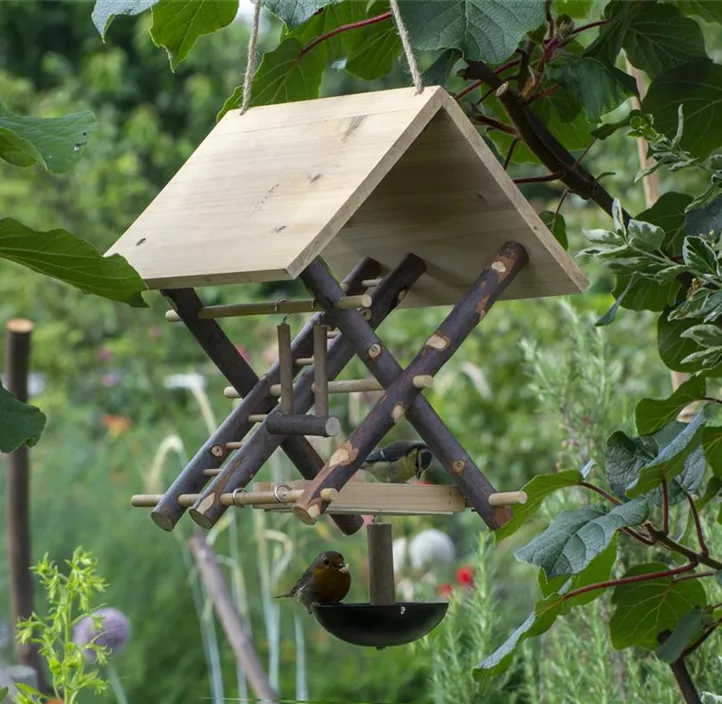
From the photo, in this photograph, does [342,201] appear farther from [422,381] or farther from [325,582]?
[325,582]

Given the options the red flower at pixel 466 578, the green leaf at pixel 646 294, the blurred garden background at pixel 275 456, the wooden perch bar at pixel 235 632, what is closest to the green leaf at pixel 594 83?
the green leaf at pixel 646 294

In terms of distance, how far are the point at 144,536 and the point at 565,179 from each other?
12.5 feet

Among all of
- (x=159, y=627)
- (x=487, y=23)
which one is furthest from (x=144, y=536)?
(x=487, y=23)

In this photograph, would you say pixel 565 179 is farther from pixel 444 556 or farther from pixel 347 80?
pixel 347 80

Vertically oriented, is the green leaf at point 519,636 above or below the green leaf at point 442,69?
below

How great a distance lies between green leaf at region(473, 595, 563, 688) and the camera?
1.50 meters

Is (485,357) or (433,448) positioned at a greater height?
(433,448)

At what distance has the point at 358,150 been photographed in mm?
1421

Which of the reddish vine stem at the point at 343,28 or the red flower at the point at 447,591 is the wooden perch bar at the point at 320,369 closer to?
the reddish vine stem at the point at 343,28

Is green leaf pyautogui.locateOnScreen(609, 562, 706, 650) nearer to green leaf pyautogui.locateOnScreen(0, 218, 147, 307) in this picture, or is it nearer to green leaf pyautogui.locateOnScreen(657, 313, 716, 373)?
green leaf pyautogui.locateOnScreen(657, 313, 716, 373)

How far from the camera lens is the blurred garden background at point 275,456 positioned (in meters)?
2.41

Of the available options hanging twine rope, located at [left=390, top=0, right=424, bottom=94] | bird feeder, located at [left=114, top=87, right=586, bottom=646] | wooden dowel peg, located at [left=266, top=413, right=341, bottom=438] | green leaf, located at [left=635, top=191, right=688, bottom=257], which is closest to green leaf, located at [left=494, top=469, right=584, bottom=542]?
bird feeder, located at [left=114, top=87, right=586, bottom=646]

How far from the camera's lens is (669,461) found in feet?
4.59

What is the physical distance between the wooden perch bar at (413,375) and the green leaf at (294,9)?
0.89 ft
